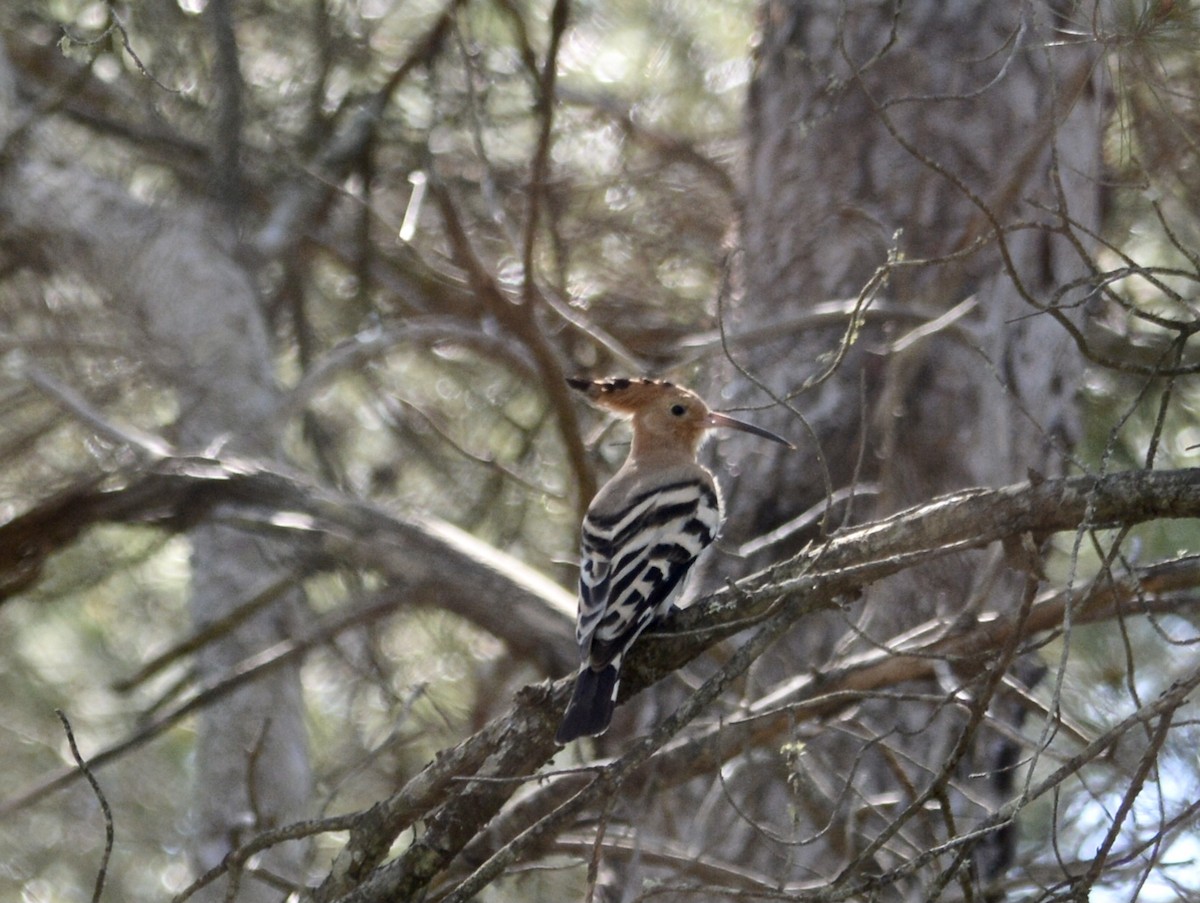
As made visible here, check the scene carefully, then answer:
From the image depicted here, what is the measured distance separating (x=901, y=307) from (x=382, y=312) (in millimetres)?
2311

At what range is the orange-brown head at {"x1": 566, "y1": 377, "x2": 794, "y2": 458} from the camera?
4.14 meters

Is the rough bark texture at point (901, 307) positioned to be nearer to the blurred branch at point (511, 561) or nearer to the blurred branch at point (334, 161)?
the blurred branch at point (511, 561)

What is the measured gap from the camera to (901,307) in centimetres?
401

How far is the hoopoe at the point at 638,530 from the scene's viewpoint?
2.87 meters

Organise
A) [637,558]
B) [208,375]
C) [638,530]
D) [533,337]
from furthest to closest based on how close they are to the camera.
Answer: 1. [208,375]
2. [533,337]
3. [638,530]
4. [637,558]

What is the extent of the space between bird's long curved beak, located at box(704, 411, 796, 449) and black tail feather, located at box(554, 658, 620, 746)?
1.13m

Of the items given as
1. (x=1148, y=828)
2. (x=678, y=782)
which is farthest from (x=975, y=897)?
(x=678, y=782)

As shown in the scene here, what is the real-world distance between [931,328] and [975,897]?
1328mm

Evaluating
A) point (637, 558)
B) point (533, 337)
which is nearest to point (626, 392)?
point (533, 337)

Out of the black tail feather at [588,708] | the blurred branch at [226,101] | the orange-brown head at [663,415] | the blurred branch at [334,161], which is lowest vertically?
the black tail feather at [588,708]

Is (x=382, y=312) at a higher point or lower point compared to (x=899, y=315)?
higher

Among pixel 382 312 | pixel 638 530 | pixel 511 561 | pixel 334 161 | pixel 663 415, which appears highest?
pixel 334 161

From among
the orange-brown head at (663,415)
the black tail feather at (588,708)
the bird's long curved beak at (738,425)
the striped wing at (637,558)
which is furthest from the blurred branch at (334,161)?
the black tail feather at (588,708)

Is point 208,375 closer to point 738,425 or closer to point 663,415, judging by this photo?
point 663,415
